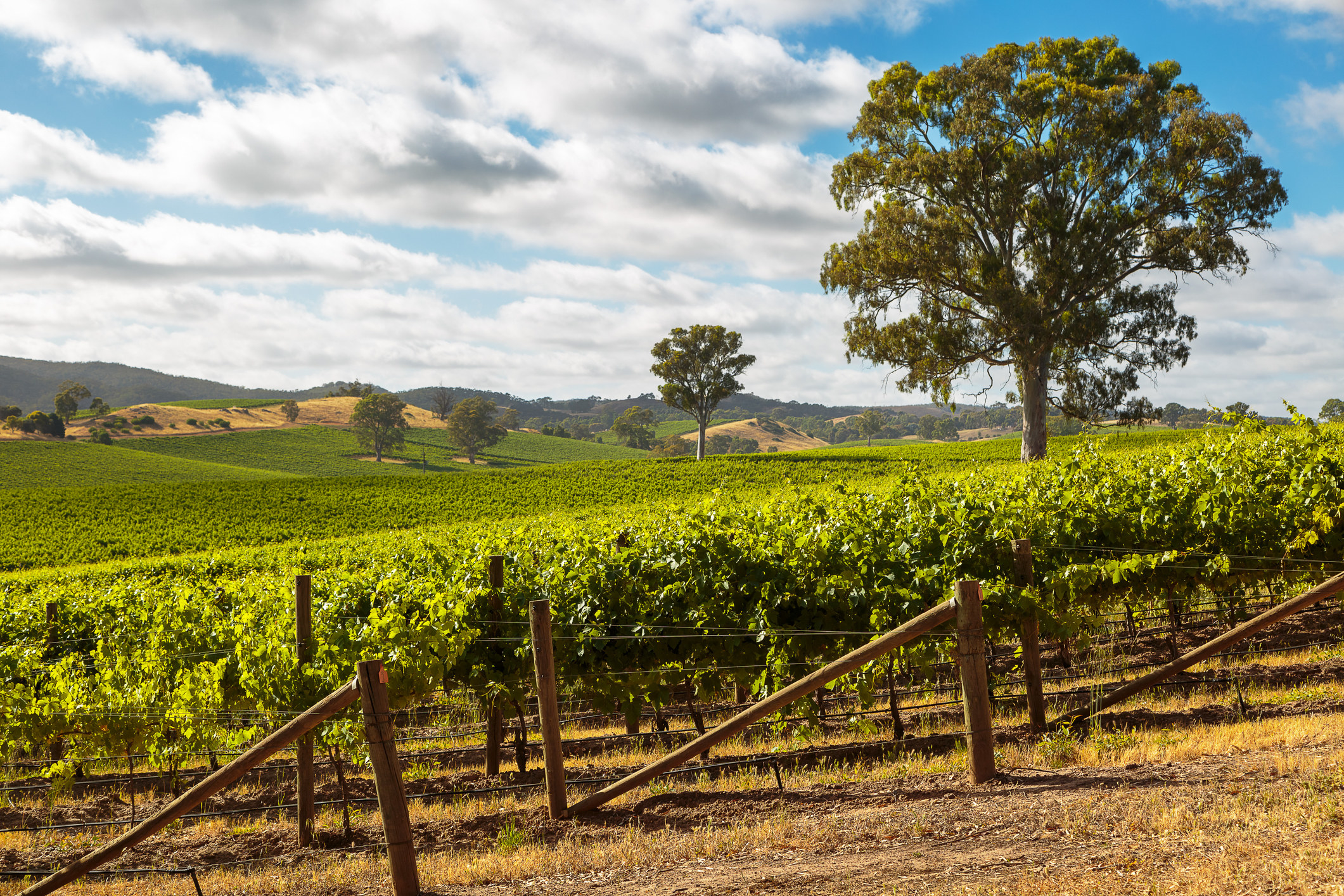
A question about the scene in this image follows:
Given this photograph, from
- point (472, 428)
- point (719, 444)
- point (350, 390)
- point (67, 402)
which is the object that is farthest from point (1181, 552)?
point (350, 390)

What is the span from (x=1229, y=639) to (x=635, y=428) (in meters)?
138

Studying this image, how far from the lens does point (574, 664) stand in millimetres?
7832

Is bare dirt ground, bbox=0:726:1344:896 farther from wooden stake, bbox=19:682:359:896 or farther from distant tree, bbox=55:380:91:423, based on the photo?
distant tree, bbox=55:380:91:423

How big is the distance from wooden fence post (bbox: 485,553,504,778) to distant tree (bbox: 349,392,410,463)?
9572cm

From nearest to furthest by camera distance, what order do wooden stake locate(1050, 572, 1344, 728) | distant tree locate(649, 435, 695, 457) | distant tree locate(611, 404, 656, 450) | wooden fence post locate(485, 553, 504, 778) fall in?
1. wooden stake locate(1050, 572, 1344, 728)
2. wooden fence post locate(485, 553, 504, 778)
3. distant tree locate(649, 435, 695, 457)
4. distant tree locate(611, 404, 656, 450)

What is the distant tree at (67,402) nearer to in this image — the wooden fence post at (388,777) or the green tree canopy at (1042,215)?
the green tree canopy at (1042,215)

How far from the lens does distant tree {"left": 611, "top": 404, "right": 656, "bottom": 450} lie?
142 meters

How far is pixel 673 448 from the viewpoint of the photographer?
127 m

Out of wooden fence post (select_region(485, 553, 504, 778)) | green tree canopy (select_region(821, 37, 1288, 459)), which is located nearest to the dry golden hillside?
green tree canopy (select_region(821, 37, 1288, 459))

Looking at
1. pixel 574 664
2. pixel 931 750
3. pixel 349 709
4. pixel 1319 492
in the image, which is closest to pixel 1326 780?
pixel 931 750

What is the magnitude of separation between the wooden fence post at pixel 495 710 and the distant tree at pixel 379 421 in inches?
3768

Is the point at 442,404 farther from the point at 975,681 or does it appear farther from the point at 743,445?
the point at 975,681

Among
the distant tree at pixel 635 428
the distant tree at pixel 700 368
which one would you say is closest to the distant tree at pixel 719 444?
the distant tree at pixel 635 428

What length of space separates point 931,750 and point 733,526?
3.29m
